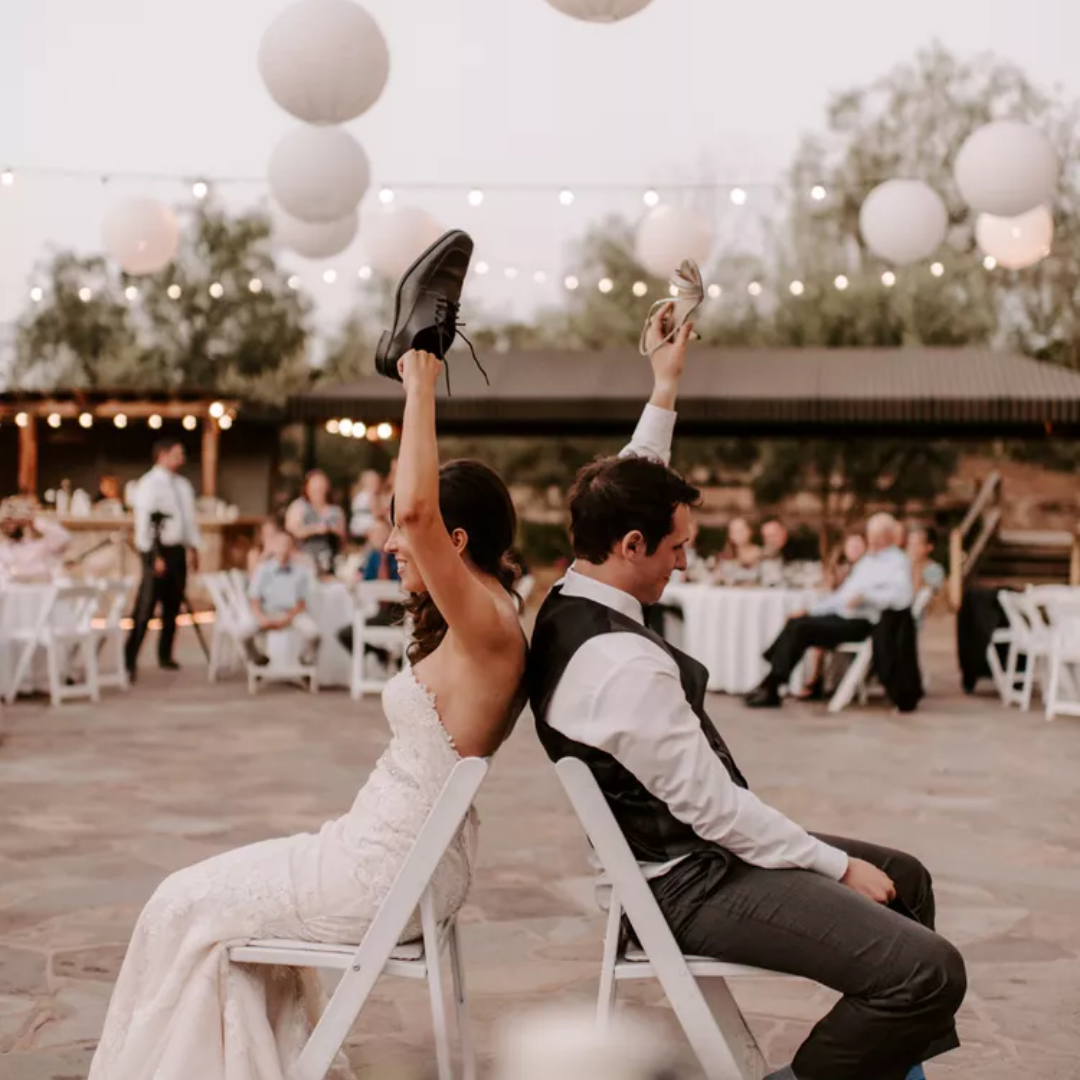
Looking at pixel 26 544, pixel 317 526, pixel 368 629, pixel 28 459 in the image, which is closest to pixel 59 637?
pixel 26 544

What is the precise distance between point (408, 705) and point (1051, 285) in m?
27.8

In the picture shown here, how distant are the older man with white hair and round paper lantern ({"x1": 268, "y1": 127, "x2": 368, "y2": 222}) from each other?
4069 mm

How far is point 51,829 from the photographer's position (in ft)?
19.5

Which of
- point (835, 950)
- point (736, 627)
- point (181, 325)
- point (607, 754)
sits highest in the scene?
point (181, 325)

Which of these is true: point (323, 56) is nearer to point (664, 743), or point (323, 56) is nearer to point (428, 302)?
point (428, 302)

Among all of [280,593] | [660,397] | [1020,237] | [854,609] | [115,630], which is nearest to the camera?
[660,397]

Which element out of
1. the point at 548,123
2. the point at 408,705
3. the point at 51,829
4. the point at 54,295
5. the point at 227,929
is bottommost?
the point at 51,829

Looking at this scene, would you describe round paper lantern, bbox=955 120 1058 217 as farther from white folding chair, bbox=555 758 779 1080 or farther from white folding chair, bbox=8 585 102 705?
white folding chair, bbox=555 758 779 1080

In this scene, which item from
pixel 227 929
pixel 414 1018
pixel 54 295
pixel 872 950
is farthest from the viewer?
pixel 54 295

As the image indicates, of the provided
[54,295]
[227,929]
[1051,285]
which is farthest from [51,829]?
[54,295]

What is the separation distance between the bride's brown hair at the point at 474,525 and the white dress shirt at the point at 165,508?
8.81 metres

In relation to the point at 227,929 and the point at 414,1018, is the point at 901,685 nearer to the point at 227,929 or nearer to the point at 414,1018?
the point at 414,1018

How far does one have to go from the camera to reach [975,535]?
22906 mm

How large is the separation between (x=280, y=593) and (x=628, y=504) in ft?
27.9
